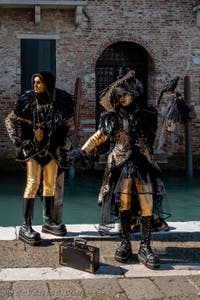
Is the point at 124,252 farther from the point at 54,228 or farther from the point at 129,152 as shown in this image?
the point at 54,228

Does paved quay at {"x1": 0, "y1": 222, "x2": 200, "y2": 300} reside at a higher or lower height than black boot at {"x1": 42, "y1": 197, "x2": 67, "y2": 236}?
lower

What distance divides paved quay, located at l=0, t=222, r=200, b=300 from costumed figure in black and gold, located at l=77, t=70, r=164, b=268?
0.80 feet

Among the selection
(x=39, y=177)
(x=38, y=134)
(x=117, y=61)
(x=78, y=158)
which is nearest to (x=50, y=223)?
(x=39, y=177)

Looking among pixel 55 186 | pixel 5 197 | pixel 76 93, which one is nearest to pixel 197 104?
pixel 76 93

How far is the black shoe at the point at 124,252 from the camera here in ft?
13.6

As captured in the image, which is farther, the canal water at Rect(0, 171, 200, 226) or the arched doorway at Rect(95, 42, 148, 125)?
the arched doorway at Rect(95, 42, 148, 125)

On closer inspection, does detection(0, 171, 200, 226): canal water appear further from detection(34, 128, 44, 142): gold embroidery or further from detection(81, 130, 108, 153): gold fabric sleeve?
detection(81, 130, 108, 153): gold fabric sleeve

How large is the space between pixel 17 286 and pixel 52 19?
9.09 meters

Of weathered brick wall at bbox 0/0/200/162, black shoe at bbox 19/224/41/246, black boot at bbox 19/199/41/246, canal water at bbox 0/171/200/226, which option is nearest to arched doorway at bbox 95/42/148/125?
weathered brick wall at bbox 0/0/200/162

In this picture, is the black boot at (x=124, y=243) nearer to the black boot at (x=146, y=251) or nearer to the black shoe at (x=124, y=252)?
the black shoe at (x=124, y=252)

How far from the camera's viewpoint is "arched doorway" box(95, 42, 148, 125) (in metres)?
12.4

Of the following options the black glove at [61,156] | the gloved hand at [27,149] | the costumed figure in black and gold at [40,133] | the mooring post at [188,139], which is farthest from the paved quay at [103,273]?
the mooring post at [188,139]

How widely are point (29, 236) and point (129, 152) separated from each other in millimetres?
1192

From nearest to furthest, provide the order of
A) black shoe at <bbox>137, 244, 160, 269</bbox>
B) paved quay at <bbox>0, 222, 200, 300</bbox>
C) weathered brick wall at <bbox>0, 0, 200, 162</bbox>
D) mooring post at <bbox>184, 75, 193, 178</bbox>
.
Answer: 1. paved quay at <bbox>0, 222, 200, 300</bbox>
2. black shoe at <bbox>137, 244, 160, 269</bbox>
3. mooring post at <bbox>184, 75, 193, 178</bbox>
4. weathered brick wall at <bbox>0, 0, 200, 162</bbox>
